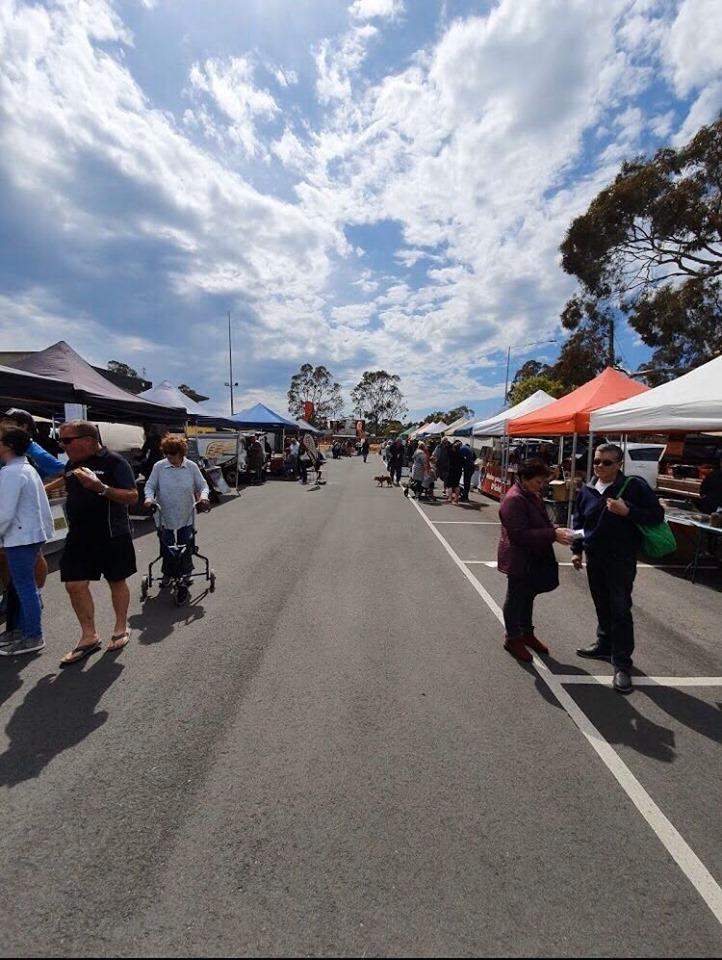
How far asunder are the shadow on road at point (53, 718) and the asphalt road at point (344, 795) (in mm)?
14

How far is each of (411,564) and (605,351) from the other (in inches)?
1079

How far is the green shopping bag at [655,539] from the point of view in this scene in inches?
131

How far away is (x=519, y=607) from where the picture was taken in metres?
3.87

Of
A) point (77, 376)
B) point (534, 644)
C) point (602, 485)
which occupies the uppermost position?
point (77, 376)

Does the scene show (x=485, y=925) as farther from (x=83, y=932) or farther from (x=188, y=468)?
(x=188, y=468)

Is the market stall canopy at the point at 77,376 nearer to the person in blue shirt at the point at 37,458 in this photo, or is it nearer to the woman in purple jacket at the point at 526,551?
the person in blue shirt at the point at 37,458

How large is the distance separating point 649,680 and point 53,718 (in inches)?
167

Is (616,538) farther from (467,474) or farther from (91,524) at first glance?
(467,474)

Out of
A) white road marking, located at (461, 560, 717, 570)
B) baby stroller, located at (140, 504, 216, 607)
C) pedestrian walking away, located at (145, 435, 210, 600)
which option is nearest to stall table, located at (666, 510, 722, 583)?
white road marking, located at (461, 560, 717, 570)

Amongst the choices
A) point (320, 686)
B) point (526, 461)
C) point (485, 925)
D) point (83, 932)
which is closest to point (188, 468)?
point (320, 686)

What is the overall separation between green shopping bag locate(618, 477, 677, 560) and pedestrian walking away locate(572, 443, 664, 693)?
3 cm

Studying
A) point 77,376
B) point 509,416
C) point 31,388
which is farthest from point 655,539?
point 509,416

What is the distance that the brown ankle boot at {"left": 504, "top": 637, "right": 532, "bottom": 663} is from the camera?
3760 mm

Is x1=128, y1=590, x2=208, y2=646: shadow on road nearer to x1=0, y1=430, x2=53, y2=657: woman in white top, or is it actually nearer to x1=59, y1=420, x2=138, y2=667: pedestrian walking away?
x1=59, y1=420, x2=138, y2=667: pedestrian walking away
